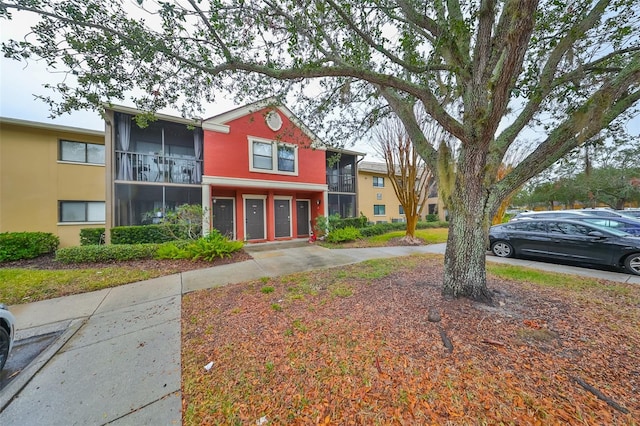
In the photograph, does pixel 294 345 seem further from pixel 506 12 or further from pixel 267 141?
pixel 267 141

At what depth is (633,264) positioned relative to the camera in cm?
551

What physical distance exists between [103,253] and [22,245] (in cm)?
367

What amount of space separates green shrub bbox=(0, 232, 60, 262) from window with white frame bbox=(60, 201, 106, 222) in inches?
80.5

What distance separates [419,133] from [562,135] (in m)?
1.81

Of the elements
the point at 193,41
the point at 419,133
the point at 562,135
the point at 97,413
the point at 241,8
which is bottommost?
the point at 97,413

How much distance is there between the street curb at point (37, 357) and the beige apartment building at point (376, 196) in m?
15.8

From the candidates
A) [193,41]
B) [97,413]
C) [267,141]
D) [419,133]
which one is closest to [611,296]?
[419,133]

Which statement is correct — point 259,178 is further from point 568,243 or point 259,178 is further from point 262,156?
point 568,243

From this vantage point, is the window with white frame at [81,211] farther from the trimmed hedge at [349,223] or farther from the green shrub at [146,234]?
the trimmed hedge at [349,223]

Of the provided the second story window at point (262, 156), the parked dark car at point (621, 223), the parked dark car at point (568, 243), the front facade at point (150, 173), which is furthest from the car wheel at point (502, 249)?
the second story window at point (262, 156)

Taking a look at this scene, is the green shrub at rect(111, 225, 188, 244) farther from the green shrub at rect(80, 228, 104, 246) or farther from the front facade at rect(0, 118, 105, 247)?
the front facade at rect(0, 118, 105, 247)

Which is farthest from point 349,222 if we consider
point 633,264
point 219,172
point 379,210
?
point 633,264

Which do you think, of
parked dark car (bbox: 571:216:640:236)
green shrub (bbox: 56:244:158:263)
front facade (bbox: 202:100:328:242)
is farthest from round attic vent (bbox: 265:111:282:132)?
parked dark car (bbox: 571:216:640:236)

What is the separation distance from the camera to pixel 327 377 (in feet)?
6.85
